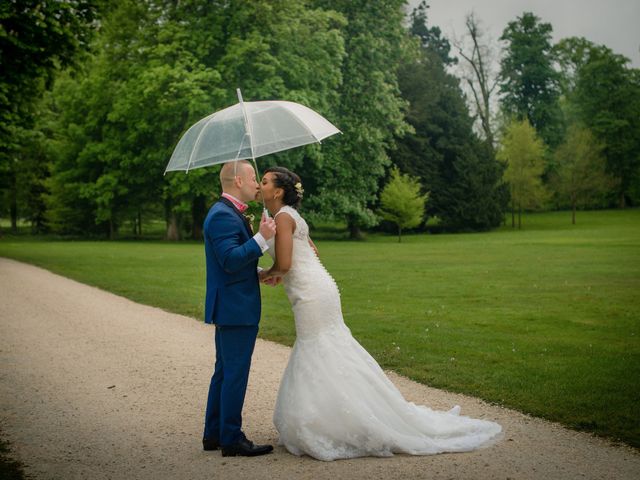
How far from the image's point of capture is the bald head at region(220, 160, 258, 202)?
5.35 metres

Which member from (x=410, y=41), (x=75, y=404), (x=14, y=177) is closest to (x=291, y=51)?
(x=410, y=41)

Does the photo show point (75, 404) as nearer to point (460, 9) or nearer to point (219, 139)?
point (219, 139)

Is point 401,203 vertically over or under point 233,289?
over

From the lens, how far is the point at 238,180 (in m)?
5.37

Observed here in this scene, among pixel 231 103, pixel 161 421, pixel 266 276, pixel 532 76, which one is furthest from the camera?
pixel 532 76

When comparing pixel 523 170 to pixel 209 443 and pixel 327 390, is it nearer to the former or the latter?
pixel 327 390

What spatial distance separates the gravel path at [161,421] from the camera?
5016 millimetres

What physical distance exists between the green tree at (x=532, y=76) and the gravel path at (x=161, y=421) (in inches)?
2483

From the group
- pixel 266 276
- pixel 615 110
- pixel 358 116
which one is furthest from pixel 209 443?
Result: pixel 615 110

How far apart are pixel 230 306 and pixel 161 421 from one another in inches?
76.4

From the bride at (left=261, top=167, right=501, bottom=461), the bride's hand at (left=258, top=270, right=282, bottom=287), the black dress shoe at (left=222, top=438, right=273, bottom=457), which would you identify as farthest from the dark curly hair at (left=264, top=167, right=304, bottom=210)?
the black dress shoe at (left=222, top=438, right=273, bottom=457)

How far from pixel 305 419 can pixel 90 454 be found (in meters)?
1.85

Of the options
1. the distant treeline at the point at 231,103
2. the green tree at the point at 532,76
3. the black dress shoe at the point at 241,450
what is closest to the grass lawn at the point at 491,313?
the black dress shoe at the point at 241,450

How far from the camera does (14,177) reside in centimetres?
4869
